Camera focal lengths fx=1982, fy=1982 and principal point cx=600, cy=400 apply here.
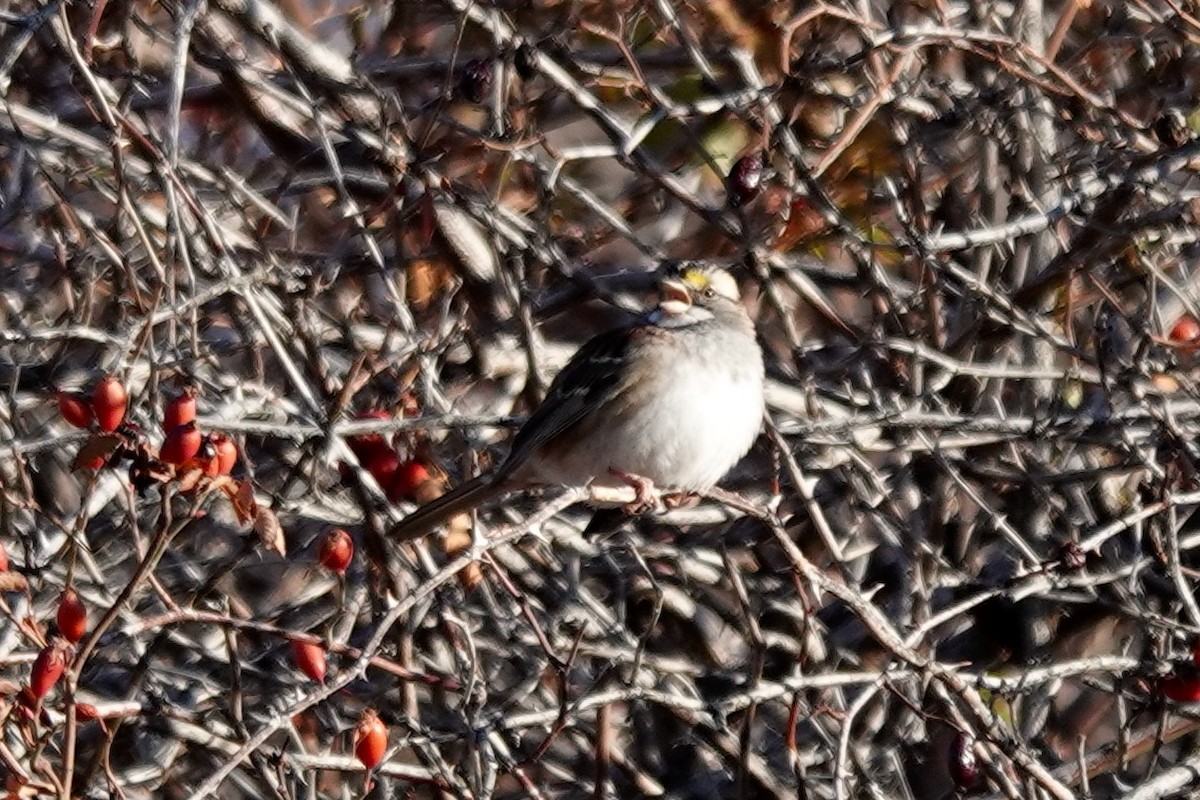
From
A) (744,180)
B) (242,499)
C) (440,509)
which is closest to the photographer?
(242,499)

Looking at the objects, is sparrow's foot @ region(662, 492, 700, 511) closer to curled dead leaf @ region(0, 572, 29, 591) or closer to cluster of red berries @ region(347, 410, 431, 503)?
cluster of red berries @ region(347, 410, 431, 503)

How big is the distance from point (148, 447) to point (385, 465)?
1190mm

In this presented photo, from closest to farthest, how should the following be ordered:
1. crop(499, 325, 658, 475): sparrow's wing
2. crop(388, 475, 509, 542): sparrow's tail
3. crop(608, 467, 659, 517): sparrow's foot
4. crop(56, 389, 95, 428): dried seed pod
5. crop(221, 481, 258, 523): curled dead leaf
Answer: crop(221, 481, 258, 523): curled dead leaf, crop(56, 389, 95, 428): dried seed pod, crop(388, 475, 509, 542): sparrow's tail, crop(608, 467, 659, 517): sparrow's foot, crop(499, 325, 658, 475): sparrow's wing

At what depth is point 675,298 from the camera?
5.61 meters

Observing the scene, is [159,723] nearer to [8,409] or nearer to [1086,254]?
[8,409]

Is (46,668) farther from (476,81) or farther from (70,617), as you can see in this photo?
(476,81)

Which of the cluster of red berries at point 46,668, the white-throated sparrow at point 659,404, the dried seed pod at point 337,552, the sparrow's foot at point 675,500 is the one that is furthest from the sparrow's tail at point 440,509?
the cluster of red berries at point 46,668

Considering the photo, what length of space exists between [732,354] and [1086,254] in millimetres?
1085

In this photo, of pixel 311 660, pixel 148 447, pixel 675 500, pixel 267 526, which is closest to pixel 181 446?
pixel 148 447

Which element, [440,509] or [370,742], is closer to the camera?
[370,742]

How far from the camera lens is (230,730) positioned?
510 centimetres

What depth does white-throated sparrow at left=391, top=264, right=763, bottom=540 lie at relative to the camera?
17.3ft

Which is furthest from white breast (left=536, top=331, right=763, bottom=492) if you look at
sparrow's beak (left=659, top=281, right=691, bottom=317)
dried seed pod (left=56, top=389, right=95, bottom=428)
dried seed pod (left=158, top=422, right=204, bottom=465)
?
dried seed pod (left=158, top=422, right=204, bottom=465)

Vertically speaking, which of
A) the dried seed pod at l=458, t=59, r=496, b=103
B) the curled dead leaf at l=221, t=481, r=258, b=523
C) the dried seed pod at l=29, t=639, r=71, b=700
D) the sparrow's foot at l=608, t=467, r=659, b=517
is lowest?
the sparrow's foot at l=608, t=467, r=659, b=517
